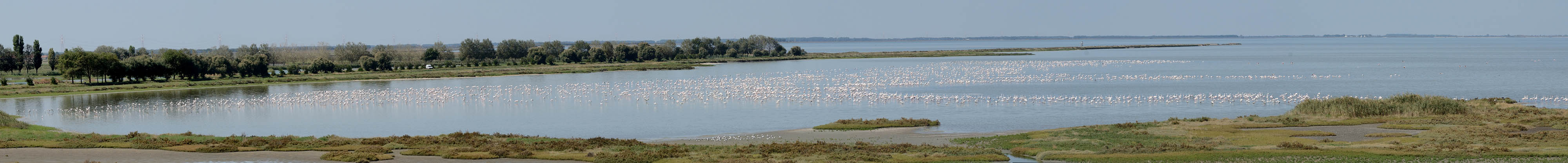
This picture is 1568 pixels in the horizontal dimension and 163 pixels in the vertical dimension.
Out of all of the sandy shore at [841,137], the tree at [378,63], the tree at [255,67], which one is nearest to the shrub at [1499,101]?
the sandy shore at [841,137]

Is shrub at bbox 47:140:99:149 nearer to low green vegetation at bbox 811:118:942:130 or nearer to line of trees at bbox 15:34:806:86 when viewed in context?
low green vegetation at bbox 811:118:942:130

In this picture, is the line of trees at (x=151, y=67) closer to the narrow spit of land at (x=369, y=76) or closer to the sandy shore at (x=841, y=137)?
the narrow spit of land at (x=369, y=76)

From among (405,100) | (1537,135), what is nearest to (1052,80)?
(405,100)

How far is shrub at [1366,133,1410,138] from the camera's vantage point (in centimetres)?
3553

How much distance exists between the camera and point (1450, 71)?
104m

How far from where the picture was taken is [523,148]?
3378 centimetres

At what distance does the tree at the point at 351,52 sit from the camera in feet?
589

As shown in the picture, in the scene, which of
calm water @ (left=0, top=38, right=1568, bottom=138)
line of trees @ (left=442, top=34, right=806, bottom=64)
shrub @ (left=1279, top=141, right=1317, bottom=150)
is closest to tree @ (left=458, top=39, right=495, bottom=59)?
line of trees @ (left=442, top=34, right=806, bottom=64)

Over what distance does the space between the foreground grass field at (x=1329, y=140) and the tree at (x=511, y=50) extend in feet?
510

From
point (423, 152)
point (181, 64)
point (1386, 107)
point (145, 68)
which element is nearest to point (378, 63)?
point (181, 64)

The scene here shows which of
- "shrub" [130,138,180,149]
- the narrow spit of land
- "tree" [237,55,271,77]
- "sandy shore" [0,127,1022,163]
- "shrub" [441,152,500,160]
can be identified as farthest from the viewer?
"tree" [237,55,271,77]

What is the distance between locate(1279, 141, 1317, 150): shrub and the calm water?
38.6ft

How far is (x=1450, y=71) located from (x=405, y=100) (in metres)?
90.1

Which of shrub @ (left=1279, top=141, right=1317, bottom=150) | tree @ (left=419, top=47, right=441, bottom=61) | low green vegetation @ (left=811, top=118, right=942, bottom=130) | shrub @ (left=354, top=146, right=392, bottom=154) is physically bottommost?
low green vegetation @ (left=811, top=118, right=942, bottom=130)
